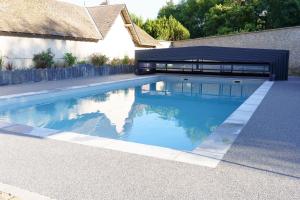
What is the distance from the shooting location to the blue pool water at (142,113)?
7.82 meters

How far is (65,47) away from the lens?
19.8 meters

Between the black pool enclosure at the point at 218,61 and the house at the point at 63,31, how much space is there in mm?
4117

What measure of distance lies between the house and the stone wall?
22.7 ft

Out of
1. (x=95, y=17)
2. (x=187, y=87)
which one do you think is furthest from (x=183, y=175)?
(x=95, y=17)

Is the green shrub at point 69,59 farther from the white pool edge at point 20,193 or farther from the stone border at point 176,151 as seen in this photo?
the white pool edge at point 20,193

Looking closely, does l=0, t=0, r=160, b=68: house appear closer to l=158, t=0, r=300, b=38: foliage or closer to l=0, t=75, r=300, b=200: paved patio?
l=158, t=0, r=300, b=38: foliage

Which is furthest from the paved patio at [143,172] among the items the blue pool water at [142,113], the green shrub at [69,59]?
the green shrub at [69,59]

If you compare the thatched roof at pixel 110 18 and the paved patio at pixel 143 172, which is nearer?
the paved patio at pixel 143 172

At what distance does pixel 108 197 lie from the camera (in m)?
3.33

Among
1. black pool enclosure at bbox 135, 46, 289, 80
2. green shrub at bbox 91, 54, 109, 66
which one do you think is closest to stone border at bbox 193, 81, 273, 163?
black pool enclosure at bbox 135, 46, 289, 80

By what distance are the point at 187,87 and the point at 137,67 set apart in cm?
468

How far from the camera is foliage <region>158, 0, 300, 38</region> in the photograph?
1059 inches

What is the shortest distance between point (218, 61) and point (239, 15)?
13.2 metres

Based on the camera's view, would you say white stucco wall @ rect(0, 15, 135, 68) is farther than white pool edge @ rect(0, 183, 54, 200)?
Yes
